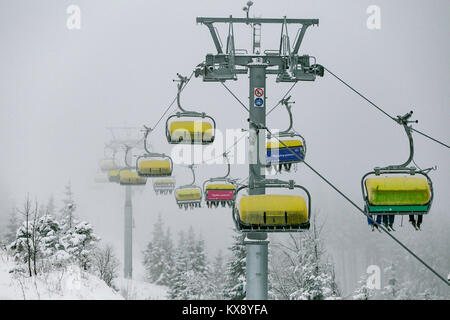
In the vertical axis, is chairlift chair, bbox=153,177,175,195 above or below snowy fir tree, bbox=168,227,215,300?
above

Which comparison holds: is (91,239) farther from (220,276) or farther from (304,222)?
(220,276)

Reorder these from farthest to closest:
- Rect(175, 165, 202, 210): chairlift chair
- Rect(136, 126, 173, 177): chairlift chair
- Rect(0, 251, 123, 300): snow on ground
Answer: Rect(175, 165, 202, 210): chairlift chair → Rect(136, 126, 173, 177): chairlift chair → Rect(0, 251, 123, 300): snow on ground

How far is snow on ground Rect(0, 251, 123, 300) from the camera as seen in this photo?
7.58 metres

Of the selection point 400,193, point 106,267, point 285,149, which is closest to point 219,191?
point 285,149

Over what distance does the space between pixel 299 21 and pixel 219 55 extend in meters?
2.30

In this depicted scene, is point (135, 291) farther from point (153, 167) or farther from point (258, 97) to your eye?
point (258, 97)

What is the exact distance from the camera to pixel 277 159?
34.5 ft

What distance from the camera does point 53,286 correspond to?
8281 millimetres

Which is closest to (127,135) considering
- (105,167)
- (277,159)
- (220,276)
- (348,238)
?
(105,167)

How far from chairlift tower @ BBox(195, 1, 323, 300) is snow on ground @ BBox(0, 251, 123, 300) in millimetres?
3391

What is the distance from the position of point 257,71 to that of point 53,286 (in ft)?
20.8

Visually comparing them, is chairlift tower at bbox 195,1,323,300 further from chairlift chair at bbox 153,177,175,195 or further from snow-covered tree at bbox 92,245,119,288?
chairlift chair at bbox 153,177,175,195

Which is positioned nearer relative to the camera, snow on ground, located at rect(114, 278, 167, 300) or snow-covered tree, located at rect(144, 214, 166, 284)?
snow on ground, located at rect(114, 278, 167, 300)

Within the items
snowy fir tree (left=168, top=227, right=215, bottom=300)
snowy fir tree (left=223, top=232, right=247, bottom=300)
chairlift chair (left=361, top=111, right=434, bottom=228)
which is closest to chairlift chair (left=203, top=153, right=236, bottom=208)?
chairlift chair (left=361, top=111, right=434, bottom=228)
